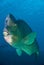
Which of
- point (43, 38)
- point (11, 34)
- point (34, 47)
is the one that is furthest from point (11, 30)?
point (43, 38)

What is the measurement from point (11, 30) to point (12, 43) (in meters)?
0.06

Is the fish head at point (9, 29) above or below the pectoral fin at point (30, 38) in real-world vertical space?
above

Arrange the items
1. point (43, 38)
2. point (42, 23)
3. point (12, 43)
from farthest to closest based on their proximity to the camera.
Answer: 1. point (43, 38)
2. point (42, 23)
3. point (12, 43)

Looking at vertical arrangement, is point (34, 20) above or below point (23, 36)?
above

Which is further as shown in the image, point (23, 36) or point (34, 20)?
point (34, 20)

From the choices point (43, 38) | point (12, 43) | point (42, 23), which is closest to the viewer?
point (12, 43)

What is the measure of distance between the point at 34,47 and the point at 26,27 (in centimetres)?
12

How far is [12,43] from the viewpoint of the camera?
0.80m

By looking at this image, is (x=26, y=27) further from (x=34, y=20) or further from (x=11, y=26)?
(x=34, y=20)

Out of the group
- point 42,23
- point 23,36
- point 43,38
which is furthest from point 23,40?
point 43,38

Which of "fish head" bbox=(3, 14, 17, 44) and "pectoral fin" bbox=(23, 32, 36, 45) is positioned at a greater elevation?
"fish head" bbox=(3, 14, 17, 44)

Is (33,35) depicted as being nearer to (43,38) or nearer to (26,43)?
(26,43)

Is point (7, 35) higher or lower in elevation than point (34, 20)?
lower

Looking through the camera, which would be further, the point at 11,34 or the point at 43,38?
the point at 43,38
